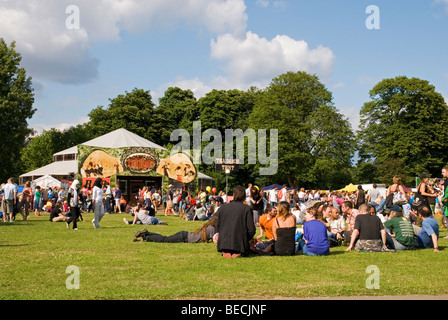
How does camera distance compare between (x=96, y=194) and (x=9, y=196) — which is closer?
(x=96, y=194)

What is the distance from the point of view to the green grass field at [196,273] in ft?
20.8

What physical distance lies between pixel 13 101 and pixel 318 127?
107 ft

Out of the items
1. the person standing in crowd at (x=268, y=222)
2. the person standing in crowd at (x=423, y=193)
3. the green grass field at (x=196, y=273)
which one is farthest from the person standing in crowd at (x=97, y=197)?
the person standing in crowd at (x=423, y=193)

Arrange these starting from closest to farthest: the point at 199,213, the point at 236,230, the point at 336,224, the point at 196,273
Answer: the point at 196,273, the point at 236,230, the point at 336,224, the point at 199,213

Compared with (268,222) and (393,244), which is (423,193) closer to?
(393,244)

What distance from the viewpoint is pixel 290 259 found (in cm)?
984

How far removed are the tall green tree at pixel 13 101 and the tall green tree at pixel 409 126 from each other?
37903mm

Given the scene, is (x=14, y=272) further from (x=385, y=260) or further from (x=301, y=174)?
(x=301, y=174)

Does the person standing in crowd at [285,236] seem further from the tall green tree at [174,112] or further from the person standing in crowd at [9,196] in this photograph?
the tall green tree at [174,112]

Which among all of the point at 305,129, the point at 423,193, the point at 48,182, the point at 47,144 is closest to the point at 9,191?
the point at 423,193

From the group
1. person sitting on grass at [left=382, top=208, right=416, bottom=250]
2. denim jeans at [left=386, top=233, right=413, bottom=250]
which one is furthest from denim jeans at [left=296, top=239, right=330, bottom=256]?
person sitting on grass at [left=382, top=208, right=416, bottom=250]

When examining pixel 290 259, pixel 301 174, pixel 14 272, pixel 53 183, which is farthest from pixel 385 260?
pixel 301 174

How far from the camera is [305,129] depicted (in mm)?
54781

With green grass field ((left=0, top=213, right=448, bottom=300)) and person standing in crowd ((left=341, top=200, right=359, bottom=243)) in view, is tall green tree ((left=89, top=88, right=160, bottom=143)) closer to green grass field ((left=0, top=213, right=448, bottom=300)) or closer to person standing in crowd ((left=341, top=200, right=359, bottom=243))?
person standing in crowd ((left=341, top=200, right=359, bottom=243))
